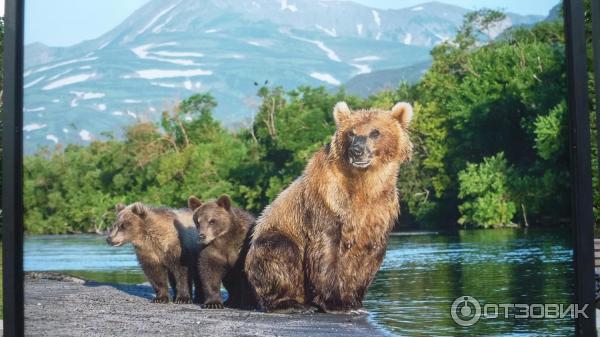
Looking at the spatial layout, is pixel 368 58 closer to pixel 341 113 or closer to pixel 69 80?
pixel 341 113

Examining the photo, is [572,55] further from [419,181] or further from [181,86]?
[181,86]

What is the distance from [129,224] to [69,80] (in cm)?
118

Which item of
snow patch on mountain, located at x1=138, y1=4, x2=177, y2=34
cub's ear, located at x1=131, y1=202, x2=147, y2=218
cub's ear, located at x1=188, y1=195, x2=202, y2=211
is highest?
snow patch on mountain, located at x1=138, y1=4, x2=177, y2=34

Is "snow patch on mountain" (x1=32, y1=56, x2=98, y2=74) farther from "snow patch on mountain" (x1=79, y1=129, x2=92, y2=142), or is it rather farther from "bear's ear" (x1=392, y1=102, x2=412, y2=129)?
"bear's ear" (x1=392, y1=102, x2=412, y2=129)

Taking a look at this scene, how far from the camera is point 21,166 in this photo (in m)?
4.95

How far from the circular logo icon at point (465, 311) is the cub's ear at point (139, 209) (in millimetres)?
2183

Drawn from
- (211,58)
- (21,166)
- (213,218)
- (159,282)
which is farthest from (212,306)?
(211,58)

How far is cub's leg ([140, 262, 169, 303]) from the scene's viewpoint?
5.46m

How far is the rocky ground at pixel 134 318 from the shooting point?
4785mm

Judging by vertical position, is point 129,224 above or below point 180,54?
below

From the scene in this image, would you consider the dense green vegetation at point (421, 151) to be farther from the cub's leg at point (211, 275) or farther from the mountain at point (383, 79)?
the cub's leg at point (211, 275)

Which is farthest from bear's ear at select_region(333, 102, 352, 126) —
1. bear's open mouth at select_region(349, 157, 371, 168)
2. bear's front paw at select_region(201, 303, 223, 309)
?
bear's front paw at select_region(201, 303, 223, 309)

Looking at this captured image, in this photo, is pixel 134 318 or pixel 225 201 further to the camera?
pixel 225 201

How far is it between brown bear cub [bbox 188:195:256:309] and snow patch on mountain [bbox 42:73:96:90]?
1.29 metres
